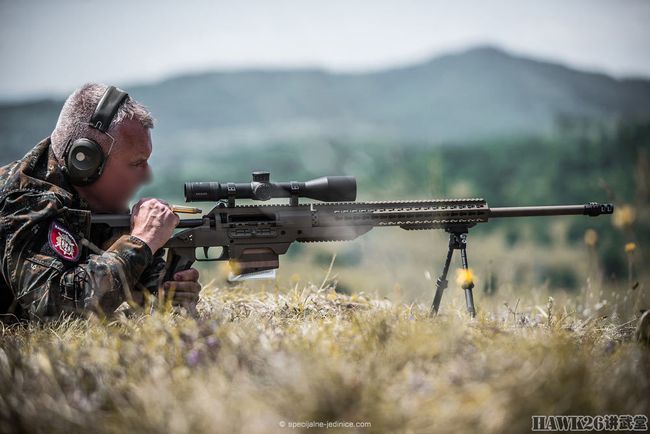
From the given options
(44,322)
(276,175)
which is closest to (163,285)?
(44,322)

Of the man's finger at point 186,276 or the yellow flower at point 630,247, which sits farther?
the yellow flower at point 630,247

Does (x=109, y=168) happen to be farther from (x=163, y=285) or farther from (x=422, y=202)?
(x=422, y=202)

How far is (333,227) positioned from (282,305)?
94cm

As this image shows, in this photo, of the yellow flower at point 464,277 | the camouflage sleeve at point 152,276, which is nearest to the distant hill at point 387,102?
the camouflage sleeve at point 152,276

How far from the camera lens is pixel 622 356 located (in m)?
4.13

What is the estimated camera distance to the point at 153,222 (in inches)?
200

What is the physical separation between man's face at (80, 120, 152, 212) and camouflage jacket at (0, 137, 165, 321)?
308mm

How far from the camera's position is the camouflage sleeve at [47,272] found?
4.63 metres

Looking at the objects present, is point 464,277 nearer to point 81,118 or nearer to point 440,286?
point 440,286

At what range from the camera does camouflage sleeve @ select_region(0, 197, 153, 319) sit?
4.63 metres

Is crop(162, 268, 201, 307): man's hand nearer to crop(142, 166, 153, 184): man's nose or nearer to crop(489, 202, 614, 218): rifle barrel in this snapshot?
crop(142, 166, 153, 184): man's nose

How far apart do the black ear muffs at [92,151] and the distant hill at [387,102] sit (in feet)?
293

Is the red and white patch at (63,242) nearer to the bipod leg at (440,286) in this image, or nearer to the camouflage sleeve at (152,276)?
the camouflage sleeve at (152,276)

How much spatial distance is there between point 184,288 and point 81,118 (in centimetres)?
180
